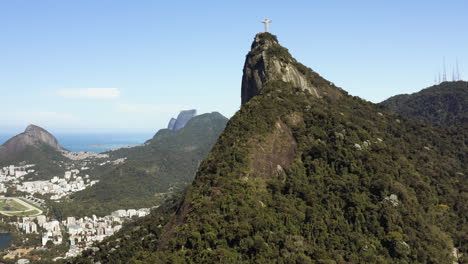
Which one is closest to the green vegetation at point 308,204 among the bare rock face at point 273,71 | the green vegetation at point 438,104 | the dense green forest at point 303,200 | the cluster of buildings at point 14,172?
the dense green forest at point 303,200

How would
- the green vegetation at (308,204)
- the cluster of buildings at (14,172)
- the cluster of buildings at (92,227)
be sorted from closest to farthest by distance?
the green vegetation at (308,204)
the cluster of buildings at (92,227)
the cluster of buildings at (14,172)

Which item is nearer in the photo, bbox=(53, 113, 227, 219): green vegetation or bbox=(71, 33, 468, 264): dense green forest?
bbox=(71, 33, 468, 264): dense green forest

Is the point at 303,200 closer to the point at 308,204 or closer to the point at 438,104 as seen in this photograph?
the point at 308,204

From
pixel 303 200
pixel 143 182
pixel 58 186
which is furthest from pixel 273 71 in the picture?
pixel 58 186

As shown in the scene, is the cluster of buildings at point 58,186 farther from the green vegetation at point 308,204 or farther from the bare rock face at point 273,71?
the green vegetation at point 308,204

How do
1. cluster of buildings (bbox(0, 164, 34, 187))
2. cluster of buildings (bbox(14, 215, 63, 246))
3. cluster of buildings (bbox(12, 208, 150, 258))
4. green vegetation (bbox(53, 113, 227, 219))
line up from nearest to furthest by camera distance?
cluster of buildings (bbox(12, 208, 150, 258))
cluster of buildings (bbox(14, 215, 63, 246))
green vegetation (bbox(53, 113, 227, 219))
cluster of buildings (bbox(0, 164, 34, 187))

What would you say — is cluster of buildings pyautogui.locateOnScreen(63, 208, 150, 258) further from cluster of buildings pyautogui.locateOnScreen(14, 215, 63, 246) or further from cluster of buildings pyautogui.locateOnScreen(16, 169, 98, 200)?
cluster of buildings pyautogui.locateOnScreen(16, 169, 98, 200)

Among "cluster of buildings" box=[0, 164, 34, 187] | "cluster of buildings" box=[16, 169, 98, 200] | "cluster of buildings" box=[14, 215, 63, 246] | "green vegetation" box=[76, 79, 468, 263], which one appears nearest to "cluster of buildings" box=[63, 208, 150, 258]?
"cluster of buildings" box=[14, 215, 63, 246]
